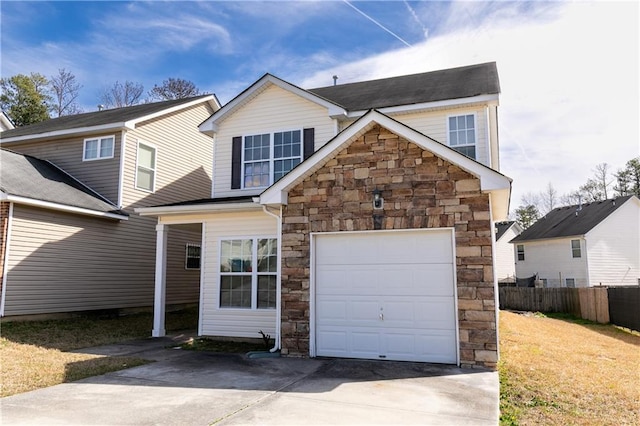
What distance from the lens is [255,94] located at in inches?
502

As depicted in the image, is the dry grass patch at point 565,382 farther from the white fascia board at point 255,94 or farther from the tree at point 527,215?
the tree at point 527,215

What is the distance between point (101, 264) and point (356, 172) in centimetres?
985

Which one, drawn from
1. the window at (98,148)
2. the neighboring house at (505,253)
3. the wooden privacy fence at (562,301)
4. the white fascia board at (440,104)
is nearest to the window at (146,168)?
the window at (98,148)

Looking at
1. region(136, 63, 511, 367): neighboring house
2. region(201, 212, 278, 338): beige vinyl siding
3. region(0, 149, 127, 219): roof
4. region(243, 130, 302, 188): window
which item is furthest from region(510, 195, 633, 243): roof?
region(0, 149, 127, 219): roof

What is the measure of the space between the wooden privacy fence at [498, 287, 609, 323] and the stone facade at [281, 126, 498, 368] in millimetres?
14178

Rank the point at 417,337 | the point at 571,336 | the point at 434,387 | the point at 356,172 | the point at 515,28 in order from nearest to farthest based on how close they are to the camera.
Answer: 1. the point at 434,387
2. the point at 417,337
3. the point at 356,172
4. the point at 515,28
5. the point at 571,336

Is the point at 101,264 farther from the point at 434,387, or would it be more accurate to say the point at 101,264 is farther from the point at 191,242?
the point at 434,387

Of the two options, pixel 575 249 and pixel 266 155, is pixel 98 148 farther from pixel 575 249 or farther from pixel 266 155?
pixel 575 249

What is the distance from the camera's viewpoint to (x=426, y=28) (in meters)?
10.5

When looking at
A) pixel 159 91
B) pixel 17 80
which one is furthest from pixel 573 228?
pixel 17 80

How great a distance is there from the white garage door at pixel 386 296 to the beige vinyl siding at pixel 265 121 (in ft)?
15.2

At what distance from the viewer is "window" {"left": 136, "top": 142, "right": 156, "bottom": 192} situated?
1561cm

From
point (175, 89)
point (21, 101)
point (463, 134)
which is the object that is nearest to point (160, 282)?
point (463, 134)

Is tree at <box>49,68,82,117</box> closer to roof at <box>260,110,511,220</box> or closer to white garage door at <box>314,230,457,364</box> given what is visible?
roof at <box>260,110,511,220</box>
